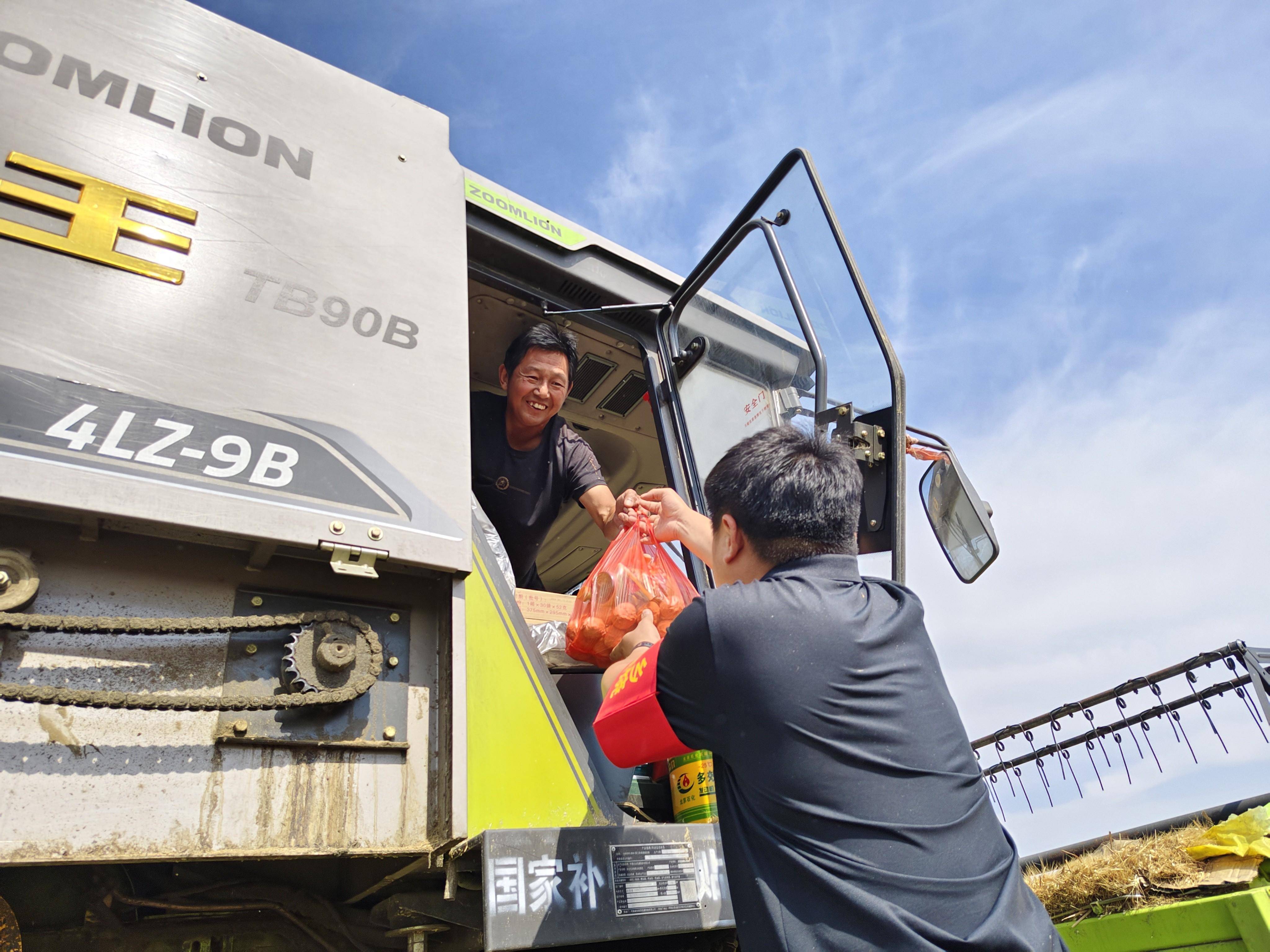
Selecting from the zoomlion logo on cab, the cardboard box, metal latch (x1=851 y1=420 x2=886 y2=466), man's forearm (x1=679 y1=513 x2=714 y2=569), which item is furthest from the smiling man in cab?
metal latch (x1=851 y1=420 x2=886 y2=466)

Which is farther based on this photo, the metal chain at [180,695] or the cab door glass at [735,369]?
the cab door glass at [735,369]

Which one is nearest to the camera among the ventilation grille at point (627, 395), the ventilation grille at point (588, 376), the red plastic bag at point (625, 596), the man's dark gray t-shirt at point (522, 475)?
the red plastic bag at point (625, 596)

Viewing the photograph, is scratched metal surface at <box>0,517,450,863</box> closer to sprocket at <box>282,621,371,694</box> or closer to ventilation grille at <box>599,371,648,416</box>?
sprocket at <box>282,621,371,694</box>

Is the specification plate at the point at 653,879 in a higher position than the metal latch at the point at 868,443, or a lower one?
lower

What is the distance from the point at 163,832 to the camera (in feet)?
4.48

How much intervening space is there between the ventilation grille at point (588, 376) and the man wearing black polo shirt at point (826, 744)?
2113 mm

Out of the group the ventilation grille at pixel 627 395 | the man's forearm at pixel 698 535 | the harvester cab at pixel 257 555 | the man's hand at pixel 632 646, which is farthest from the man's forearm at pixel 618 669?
the ventilation grille at pixel 627 395

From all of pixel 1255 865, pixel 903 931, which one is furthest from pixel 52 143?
pixel 1255 865

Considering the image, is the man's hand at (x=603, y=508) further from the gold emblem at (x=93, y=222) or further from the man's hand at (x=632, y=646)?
the gold emblem at (x=93, y=222)

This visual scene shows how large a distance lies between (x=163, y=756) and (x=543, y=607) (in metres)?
1.45

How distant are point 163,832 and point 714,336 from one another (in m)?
2.35

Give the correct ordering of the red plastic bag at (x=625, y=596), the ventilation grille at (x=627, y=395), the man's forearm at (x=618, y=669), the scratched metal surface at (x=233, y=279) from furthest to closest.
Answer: the ventilation grille at (x=627, y=395) < the red plastic bag at (x=625, y=596) < the man's forearm at (x=618, y=669) < the scratched metal surface at (x=233, y=279)

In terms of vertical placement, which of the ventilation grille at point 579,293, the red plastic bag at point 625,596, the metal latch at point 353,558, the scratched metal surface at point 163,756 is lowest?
the scratched metal surface at point 163,756

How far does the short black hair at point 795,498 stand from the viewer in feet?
5.49
